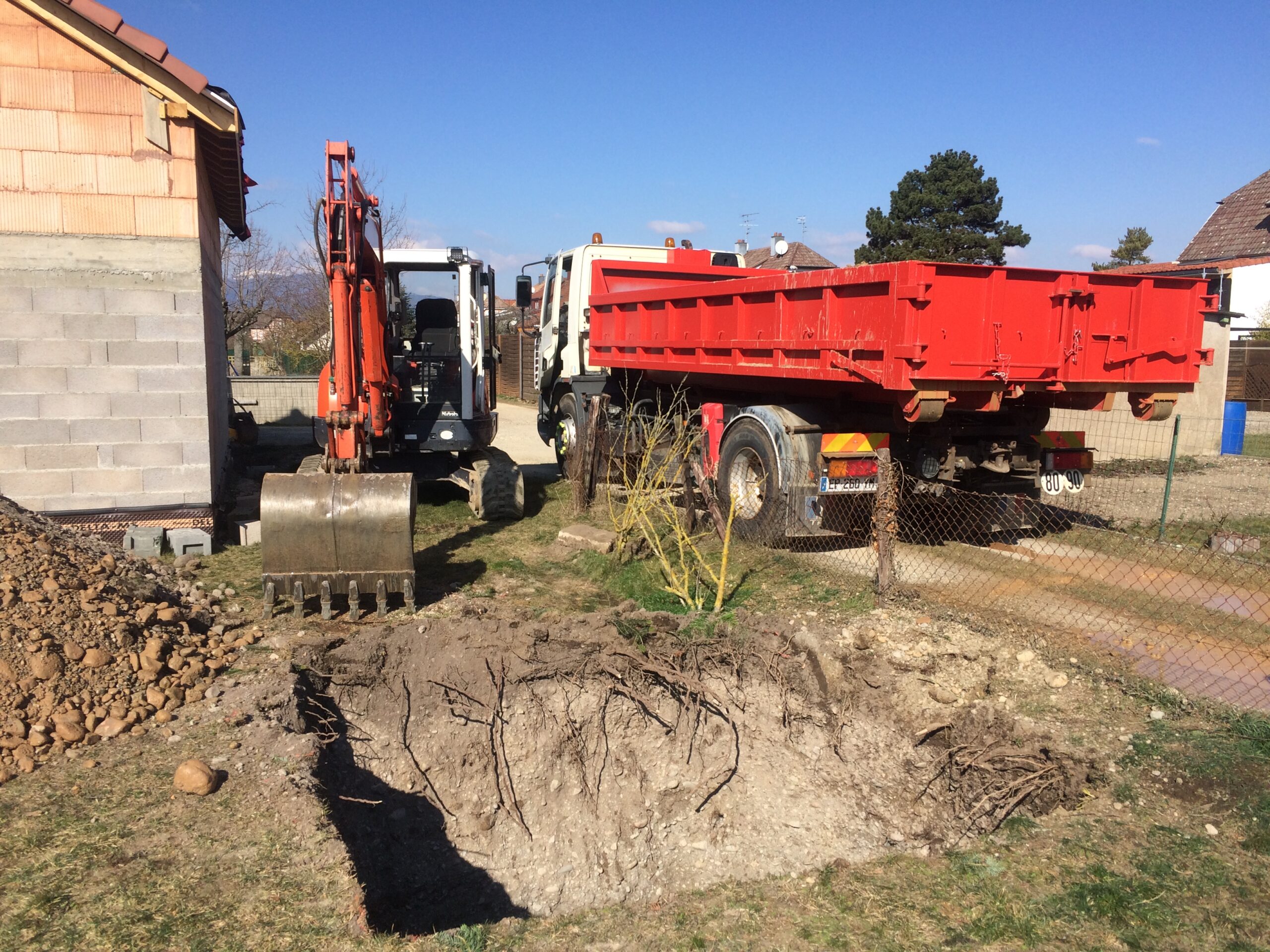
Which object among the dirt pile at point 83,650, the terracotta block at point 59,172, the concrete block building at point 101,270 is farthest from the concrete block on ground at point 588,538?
the terracotta block at point 59,172

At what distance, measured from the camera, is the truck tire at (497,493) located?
9.25m

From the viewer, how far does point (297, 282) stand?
29.5 meters

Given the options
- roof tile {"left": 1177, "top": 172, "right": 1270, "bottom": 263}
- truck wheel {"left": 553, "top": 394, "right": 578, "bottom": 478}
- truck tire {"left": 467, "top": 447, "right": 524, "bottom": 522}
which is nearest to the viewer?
truck tire {"left": 467, "top": 447, "right": 524, "bottom": 522}

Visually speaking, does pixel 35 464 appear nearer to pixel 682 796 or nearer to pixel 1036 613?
pixel 682 796

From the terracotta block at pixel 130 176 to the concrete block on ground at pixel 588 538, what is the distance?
4548 millimetres

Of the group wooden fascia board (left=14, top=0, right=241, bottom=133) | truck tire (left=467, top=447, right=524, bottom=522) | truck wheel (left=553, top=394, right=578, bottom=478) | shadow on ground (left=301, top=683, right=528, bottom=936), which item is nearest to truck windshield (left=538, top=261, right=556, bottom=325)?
truck wheel (left=553, top=394, right=578, bottom=478)

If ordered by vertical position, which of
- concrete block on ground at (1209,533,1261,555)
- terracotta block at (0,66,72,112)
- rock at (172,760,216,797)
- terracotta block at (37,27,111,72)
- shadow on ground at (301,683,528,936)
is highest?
terracotta block at (37,27,111,72)

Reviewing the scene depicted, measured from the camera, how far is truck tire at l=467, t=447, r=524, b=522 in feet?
30.3

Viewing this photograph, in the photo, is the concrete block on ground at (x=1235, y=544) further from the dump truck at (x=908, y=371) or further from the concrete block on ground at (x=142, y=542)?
the concrete block on ground at (x=142, y=542)

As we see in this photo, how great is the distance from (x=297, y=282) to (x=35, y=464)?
2357 cm

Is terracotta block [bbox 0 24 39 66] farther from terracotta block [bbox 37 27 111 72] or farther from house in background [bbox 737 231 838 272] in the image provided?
house in background [bbox 737 231 838 272]

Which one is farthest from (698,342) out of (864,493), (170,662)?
(170,662)

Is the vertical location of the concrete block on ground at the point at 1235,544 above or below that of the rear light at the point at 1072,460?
below

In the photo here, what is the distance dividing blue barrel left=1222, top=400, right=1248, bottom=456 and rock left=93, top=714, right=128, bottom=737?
15.9 metres
